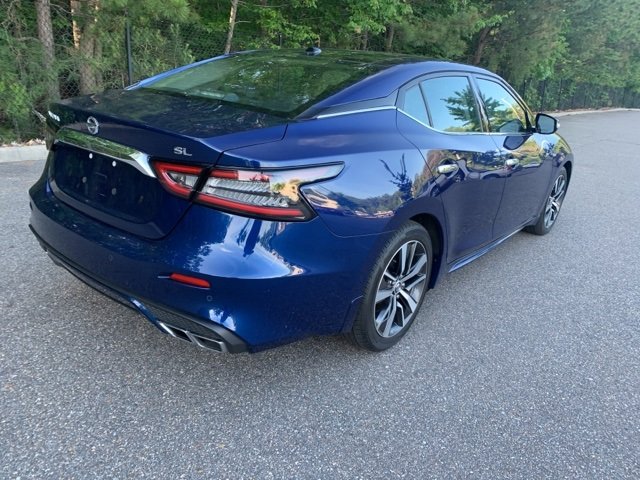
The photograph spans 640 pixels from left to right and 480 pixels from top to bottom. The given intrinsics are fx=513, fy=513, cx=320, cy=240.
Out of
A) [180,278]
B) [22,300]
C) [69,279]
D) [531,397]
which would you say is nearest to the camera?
[180,278]

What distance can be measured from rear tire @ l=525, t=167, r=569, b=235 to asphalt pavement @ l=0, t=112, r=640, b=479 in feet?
4.89

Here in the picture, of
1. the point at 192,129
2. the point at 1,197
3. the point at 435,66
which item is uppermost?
the point at 435,66

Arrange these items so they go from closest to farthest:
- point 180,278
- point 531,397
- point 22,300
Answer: point 180,278
point 531,397
point 22,300

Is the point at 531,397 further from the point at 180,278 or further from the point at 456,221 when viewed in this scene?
the point at 180,278

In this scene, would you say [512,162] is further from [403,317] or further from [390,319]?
[390,319]

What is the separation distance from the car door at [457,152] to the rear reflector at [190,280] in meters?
1.34

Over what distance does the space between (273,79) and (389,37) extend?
466 inches

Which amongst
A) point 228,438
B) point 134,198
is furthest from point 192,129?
point 228,438

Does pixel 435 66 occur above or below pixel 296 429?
above

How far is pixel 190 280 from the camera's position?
6.69 ft

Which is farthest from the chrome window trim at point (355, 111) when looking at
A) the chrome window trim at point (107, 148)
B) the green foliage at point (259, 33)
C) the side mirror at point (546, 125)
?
the green foliage at point (259, 33)

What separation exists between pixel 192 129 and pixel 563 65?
25736 millimetres

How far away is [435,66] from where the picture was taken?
3262 mm

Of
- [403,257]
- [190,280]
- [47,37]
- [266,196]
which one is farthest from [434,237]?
[47,37]
